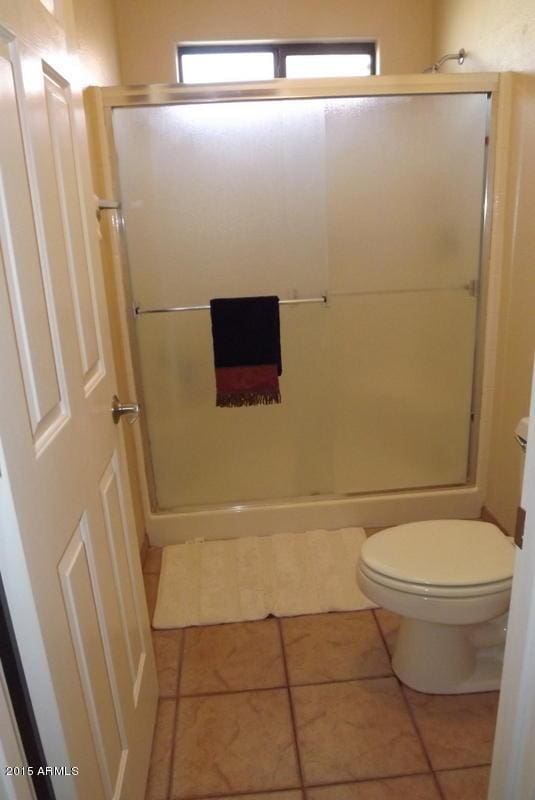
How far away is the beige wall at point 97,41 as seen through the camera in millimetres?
1708

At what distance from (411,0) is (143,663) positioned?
2.97 meters

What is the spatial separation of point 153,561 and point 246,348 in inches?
37.9

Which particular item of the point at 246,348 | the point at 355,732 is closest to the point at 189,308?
the point at 246,348

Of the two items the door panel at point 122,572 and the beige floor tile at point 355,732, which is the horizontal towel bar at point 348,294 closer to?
the door panel at point 122,572

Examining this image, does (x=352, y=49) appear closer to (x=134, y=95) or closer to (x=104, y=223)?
(x=134, y=95)

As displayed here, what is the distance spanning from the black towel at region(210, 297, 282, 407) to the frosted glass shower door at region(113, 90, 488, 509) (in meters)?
0.10

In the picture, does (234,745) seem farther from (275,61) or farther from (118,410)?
(275,61)

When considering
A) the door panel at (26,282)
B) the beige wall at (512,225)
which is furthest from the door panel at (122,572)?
the beige wall at (512,225)

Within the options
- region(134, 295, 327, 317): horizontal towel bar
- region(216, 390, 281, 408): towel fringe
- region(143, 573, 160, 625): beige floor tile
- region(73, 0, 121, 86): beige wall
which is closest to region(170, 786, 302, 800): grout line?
region(143, 573, 160, 625): beige floor tile

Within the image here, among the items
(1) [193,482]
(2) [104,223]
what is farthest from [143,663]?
(2) [104,223]

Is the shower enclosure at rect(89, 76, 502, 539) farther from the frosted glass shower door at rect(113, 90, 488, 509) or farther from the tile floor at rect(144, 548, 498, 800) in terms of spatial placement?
the tile floor at rect(144, 548, 498, 800)

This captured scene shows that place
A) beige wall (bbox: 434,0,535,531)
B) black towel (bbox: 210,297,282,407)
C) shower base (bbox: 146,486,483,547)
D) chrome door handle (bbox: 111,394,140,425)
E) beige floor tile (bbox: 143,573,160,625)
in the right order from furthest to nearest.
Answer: shower base (bbox: 146,486,483,547) → black towel (bbox: 210,297,282,407) → beige floor tile (bbox: 143,573,160,625) → beige wall (bbox: 434,0,535,531) → chrome door handle (bbox: 111,394,140,425)

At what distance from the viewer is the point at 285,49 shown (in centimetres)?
267

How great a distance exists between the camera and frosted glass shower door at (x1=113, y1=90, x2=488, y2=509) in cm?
204
